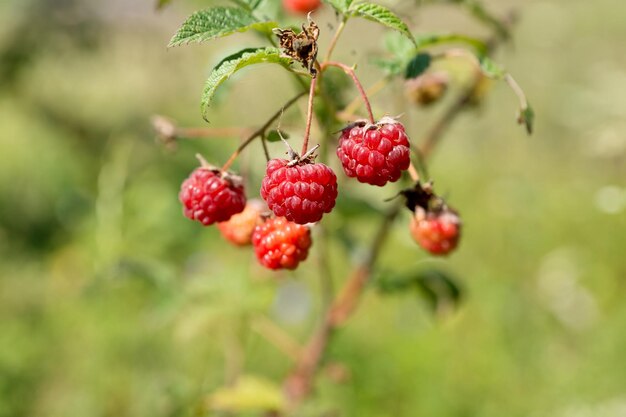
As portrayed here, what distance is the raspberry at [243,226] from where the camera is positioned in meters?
1.82

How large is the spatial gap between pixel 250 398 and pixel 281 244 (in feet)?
2.66

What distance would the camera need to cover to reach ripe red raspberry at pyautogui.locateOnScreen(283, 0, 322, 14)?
2662 millimetres

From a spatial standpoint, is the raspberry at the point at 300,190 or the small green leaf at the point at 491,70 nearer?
the raspberry at the point at 300,190

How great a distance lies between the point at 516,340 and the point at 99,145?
4.07 m

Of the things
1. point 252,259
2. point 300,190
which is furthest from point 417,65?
point 252,259

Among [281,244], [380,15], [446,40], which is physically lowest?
[281,244]

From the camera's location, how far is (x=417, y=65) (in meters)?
1.67

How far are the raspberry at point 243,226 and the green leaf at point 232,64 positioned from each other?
0.57m

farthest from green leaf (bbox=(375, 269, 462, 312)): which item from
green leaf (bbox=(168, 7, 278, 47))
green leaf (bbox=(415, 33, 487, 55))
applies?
green leaf (bbox=(168, 7, 278, 47))

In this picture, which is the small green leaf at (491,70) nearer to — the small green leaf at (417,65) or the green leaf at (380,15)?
the small green leaf at (417,65)

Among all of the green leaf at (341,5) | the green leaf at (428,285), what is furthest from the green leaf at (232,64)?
the green leaf at (428,285)

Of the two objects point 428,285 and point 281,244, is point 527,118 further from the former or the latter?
point 428,285

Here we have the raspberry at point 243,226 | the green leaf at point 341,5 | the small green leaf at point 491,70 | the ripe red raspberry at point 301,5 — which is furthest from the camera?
the ripe red raspberry at point 301,5

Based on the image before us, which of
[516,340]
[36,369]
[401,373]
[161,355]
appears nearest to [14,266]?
[36,369]
